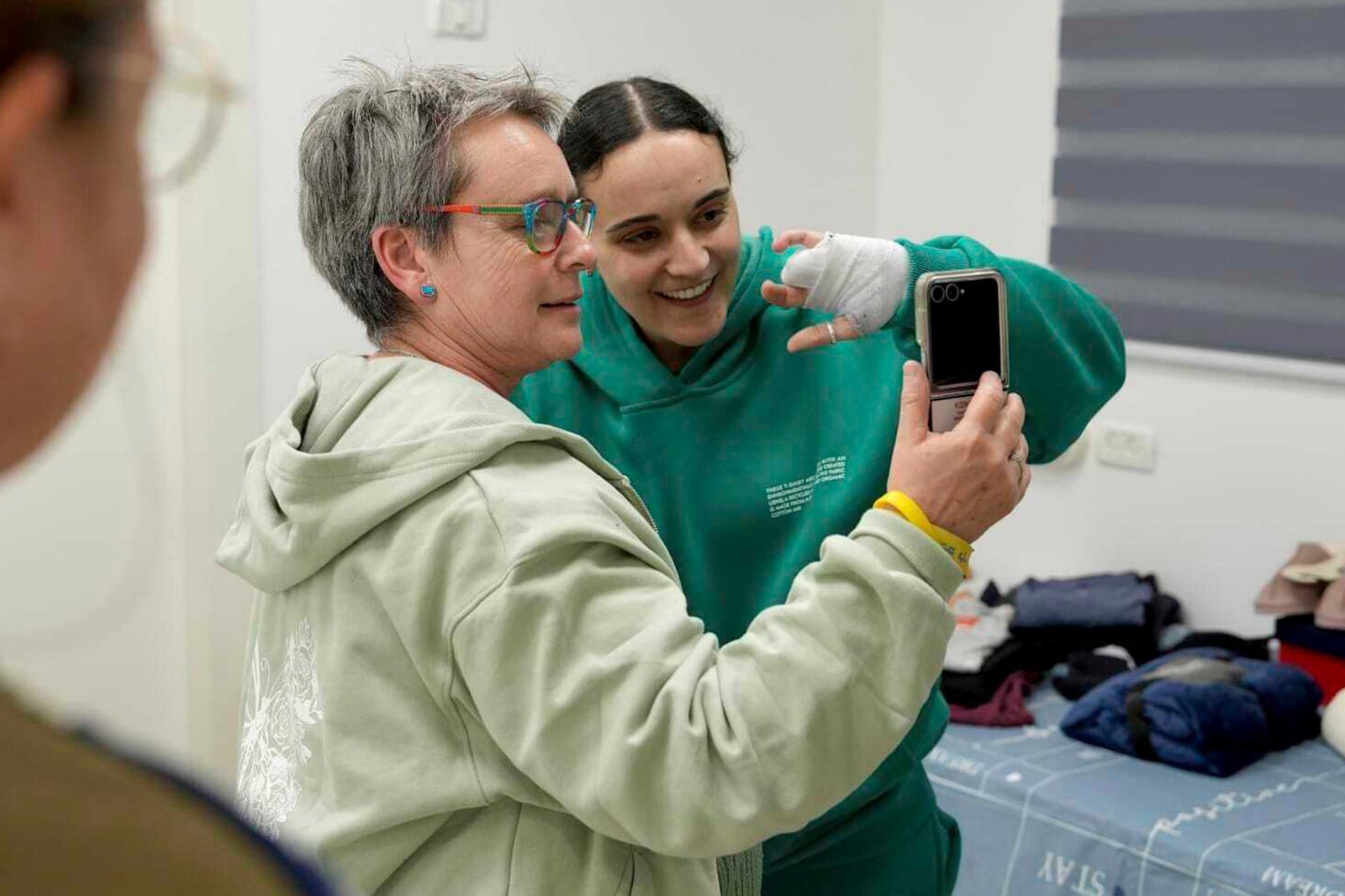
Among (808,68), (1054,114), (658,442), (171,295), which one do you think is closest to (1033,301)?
(658,442)

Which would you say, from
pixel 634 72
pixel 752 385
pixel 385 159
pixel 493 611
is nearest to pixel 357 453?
pixel 493 611

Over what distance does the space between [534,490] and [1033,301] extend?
0.80m

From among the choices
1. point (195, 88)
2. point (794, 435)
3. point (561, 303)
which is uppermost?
point (195, 88)

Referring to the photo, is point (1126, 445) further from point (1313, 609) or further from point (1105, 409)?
point (1313, 609)

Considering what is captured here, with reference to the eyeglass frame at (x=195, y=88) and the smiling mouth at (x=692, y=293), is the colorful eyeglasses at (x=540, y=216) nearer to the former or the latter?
the smiling mouth at (x=692, y=293)

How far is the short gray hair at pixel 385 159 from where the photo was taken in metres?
1.28

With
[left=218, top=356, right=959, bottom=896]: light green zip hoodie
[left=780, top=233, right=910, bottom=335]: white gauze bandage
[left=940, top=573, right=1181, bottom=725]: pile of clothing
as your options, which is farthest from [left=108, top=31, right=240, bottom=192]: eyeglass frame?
[left=940, top=573, right=1181, bottom=725]: pile of clothing

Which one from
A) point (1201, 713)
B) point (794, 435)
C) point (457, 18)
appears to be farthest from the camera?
point (457, 18)

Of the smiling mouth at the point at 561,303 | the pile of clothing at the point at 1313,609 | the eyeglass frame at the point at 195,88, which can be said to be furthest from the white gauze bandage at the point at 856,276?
the pile of clothing at the point at 1313,609

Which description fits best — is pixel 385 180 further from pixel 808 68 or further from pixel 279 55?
pixel 808 68

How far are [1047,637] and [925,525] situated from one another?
7.39ft

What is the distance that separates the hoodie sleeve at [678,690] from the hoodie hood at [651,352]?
0.64m

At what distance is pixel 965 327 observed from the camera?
1.42 m

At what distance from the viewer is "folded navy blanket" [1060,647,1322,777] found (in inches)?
109
